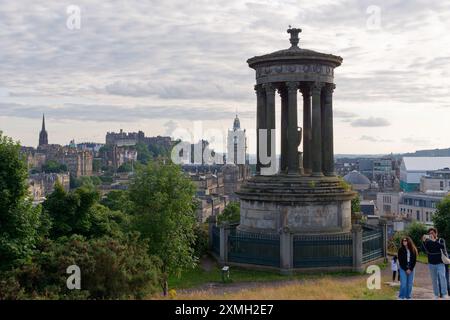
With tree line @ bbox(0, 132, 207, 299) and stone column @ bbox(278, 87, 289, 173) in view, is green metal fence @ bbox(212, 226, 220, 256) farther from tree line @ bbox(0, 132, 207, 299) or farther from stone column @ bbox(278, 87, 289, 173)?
stone column @ bbox(278, 87, 289, 173)

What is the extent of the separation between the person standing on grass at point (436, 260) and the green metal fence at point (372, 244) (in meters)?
11.1

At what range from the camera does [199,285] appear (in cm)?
2362

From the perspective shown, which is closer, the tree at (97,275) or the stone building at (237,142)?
the tree at (97,275)

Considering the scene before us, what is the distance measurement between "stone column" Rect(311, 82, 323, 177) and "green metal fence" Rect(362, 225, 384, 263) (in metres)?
3.88

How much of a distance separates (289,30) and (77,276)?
18.6 m

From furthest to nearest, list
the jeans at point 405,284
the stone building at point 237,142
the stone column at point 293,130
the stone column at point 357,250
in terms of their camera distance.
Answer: the stone building at point 237,142
the stone column at point 293,130
the stone column at point 357,250
the jeans at point 405,284

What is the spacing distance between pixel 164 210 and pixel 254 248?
5823 mm

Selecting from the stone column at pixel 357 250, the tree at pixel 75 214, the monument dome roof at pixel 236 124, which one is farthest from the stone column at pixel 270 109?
the monument dome roof at pixel 236 124

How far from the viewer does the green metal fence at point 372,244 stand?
26756mm

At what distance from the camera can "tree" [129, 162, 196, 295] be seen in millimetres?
21875

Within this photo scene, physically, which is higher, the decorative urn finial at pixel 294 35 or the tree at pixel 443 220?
the decorative urn finial at pixel 294 35

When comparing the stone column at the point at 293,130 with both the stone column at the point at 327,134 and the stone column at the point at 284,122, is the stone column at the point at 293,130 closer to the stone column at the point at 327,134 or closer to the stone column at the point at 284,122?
the stone column at the point at 284,122

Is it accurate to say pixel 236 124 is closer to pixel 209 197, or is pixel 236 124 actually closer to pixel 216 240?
pixel 209 197
